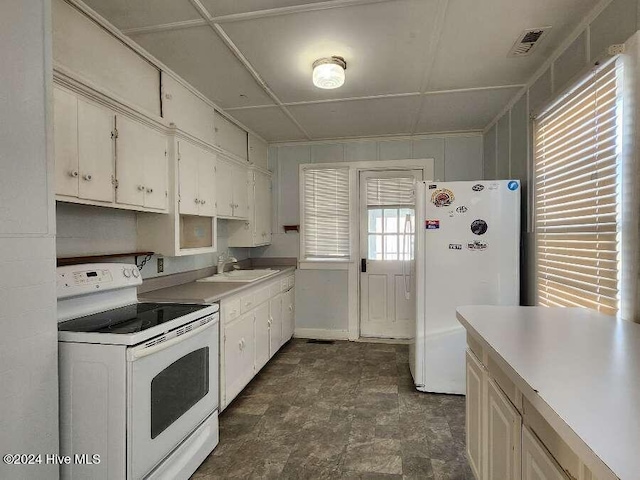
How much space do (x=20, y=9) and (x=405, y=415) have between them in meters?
2.97

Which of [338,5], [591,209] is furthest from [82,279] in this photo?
[591,209]

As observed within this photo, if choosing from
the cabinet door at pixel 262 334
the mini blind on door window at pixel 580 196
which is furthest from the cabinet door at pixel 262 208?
the mini blind on door window at pixel 580 196

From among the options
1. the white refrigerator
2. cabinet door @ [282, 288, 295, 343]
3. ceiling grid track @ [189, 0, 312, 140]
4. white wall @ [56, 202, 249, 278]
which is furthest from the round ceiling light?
cabinet door @ [282, 288, 295, 343]

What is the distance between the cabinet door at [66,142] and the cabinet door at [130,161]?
10.5 inches

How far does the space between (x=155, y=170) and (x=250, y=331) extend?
4.78 ft

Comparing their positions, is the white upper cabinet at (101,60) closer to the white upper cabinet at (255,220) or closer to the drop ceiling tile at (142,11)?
the drop ceiling tile at (142,11)

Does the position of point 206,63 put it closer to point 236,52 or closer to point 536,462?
point 236,52

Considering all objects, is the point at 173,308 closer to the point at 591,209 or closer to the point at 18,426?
the point at 18,426

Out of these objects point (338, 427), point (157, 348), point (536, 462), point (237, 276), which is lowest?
point (338, 427)

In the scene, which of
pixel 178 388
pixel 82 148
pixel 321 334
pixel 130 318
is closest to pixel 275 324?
pixel 321 334

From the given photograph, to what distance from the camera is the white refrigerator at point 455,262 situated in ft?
8.90

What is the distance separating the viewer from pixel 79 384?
4.79ft

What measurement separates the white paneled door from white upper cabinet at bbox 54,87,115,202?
2.88m

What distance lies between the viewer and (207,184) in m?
2.82
